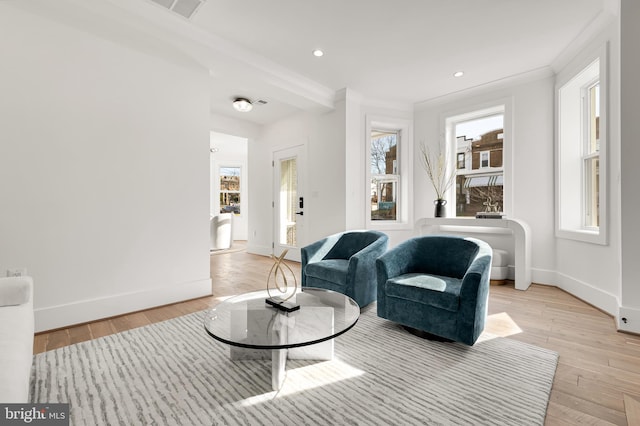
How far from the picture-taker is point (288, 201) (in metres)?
5.71

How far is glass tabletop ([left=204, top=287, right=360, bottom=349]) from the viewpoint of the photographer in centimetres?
149

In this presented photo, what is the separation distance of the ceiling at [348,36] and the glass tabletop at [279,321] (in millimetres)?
2496

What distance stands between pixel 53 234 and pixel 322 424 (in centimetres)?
254

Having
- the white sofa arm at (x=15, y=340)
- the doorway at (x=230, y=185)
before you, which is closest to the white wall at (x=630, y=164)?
the white sofa arm at (x=15, y=340)

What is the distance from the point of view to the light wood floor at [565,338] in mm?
1515

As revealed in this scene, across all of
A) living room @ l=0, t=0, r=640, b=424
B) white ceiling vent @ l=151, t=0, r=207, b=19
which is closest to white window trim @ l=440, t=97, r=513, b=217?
living room @ l=0, t=0, r=640, b=424

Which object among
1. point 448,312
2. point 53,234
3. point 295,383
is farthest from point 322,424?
point 53,234

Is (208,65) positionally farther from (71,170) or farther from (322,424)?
(322,424)

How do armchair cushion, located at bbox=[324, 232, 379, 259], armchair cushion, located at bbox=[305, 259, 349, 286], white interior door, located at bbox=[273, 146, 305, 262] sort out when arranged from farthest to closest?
white interior door, located at bbox=[273, 146, 305, 262], armchair cushion, located at bbox=[324, 232, 379, 259], armchair cushion, located at bbox=[305, 259, 349, 286]

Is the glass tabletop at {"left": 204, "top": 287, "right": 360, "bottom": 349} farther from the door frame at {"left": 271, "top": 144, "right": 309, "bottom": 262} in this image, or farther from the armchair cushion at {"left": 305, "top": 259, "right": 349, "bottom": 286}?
the door frame at {"left": 271, "top": 144, "right": 309, "bottom": 262}

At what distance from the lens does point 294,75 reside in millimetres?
3936

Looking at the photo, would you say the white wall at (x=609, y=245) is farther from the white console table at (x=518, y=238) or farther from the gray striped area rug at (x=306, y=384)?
the gray striped area rug at (x=306, y=384)

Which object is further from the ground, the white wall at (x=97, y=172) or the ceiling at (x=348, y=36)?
the ceiling at (x=348, y=36)

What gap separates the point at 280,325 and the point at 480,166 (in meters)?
4.14
